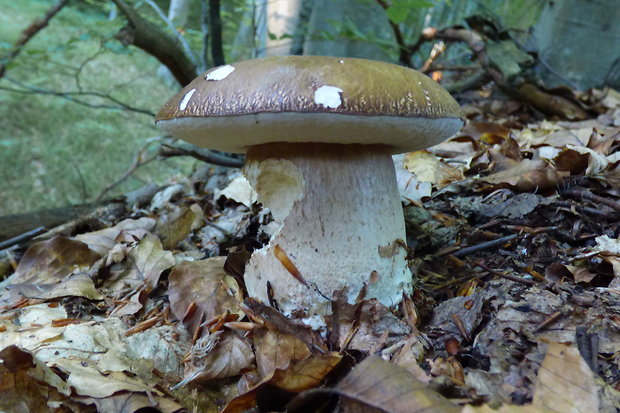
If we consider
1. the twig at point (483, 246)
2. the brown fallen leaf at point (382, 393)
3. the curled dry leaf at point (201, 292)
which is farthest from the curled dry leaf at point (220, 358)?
the twig at point (483, 246)

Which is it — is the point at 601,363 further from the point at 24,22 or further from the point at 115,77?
the point at 115,77

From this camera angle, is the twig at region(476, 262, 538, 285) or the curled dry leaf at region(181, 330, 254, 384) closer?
the curled dry leaf at region(181, 330, 254, 384)

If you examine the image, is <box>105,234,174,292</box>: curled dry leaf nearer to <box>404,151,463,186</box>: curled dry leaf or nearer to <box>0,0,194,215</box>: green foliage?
<box>404,151,463,186</box>: curled dry leaf

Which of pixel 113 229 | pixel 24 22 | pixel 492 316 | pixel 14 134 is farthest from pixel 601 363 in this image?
pixel 24 22

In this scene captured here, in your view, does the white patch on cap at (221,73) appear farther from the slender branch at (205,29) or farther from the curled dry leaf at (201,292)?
the slender branch at (205,29)

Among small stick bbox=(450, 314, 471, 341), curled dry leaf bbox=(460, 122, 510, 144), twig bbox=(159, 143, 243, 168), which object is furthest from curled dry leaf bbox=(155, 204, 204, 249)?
curled dry leaf bbox=(460, 122, 510, 144)

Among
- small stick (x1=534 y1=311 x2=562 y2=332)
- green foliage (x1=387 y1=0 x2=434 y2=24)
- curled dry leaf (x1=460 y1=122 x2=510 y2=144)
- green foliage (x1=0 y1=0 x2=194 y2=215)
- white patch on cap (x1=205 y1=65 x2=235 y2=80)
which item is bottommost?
green foliage (x1=0 y1=0 x2=194 y2=215)
